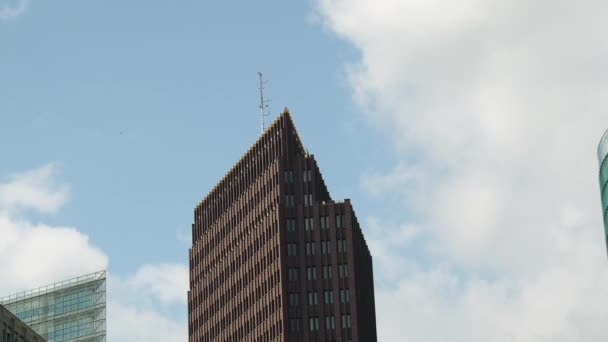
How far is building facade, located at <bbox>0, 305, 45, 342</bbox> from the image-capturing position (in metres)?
127

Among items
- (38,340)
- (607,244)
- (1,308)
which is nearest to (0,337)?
(1,308)

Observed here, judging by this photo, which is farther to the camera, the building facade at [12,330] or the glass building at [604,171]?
the glass building at [604,171]

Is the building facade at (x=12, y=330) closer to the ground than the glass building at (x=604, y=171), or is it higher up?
closer to the ground

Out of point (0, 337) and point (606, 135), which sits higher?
point (606, 135)

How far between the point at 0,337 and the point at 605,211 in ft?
195

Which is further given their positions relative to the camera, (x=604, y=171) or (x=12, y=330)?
(x=604, y=171)

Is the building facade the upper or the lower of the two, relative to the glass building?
lower

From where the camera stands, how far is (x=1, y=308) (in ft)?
412

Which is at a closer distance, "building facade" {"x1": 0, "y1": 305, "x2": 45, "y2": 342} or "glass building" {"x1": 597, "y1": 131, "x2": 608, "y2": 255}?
"building facade" {"x1": 0, "y1": 305, "x2": 45, "y2": 342}

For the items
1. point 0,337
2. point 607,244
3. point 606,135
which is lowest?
point 0,337

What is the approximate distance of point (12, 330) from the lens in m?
130

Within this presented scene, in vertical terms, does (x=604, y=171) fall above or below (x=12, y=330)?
above

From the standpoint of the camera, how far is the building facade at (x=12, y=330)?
127 metres

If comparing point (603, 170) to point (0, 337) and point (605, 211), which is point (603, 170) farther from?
point (0, 337)
